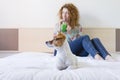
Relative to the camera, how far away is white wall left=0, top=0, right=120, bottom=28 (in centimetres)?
241

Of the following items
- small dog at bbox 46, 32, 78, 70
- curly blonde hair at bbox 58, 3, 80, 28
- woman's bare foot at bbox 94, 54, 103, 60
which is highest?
curly blonde hair at bbox 58, 3, 80, 28

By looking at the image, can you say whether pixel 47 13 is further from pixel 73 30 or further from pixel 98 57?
pixel 98 57

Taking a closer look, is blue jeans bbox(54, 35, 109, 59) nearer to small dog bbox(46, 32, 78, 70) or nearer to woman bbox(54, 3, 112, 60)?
woman bbox(54, 3, 112, 60)

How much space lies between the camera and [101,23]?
2.44m

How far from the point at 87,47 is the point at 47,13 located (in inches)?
32.8

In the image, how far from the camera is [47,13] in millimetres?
2434

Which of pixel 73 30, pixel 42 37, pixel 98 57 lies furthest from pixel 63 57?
pixel 42 37

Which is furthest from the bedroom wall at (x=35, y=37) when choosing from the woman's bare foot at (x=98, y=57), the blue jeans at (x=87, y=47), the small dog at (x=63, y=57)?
the small dog at (x=63, y=57)

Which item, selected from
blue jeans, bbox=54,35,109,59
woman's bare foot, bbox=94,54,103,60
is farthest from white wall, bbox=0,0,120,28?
woman's bare foot, bbox=94,54,103,60

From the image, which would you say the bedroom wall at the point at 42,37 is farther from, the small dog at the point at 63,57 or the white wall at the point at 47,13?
the small dog at the point at 63,57

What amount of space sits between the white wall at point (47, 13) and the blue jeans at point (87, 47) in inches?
21.9

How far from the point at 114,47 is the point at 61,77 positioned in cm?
153

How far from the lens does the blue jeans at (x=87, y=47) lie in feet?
5.74

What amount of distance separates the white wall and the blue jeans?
0.56 m
